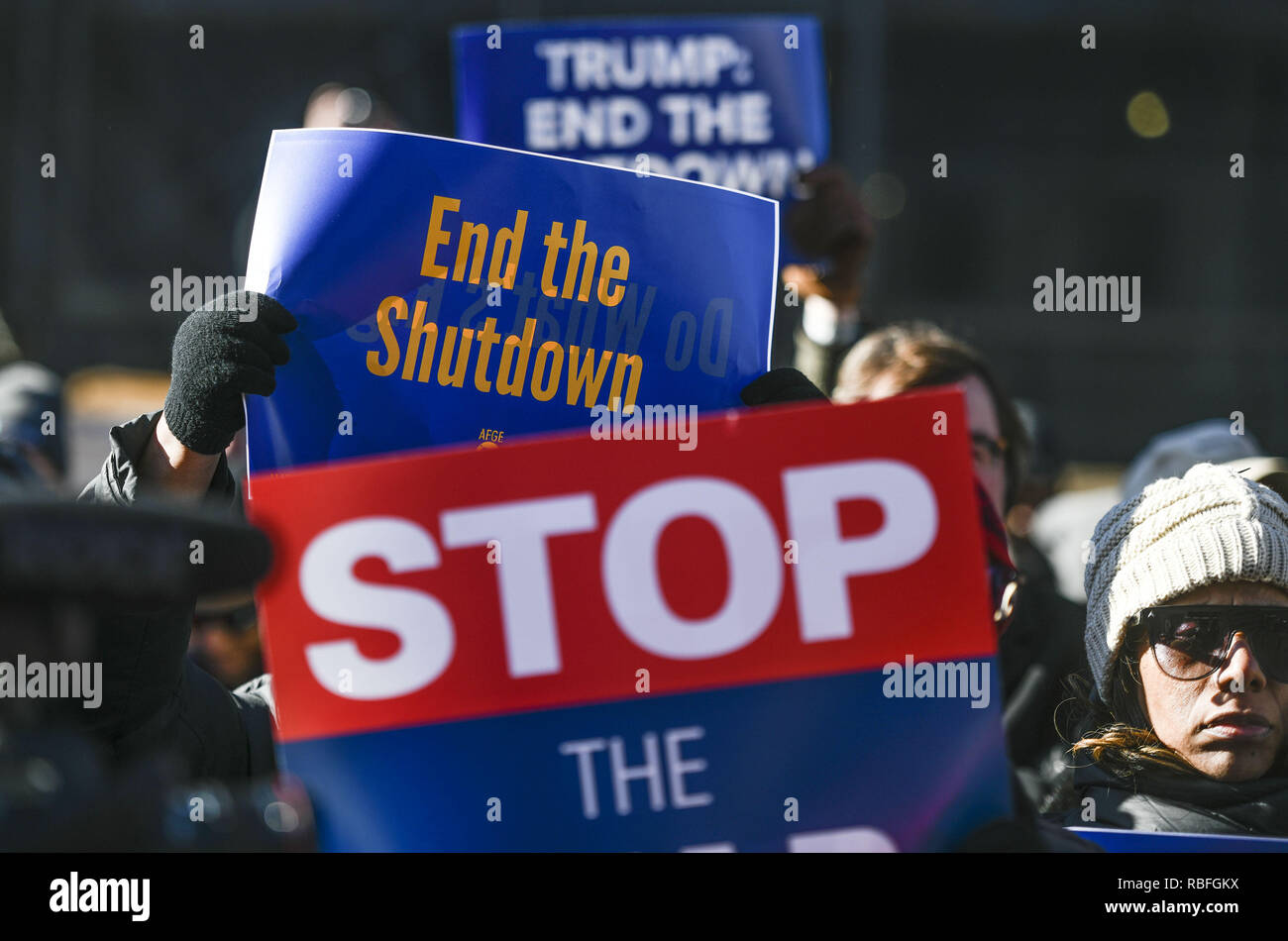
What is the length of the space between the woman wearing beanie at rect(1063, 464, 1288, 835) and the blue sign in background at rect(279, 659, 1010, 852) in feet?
1.24

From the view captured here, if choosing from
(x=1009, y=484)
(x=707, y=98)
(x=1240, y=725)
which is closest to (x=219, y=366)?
(x=1240, y=725)

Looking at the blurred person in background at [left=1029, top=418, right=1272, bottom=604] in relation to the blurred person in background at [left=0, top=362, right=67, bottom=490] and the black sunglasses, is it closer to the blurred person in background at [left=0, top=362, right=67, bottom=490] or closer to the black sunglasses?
the black sunglasses

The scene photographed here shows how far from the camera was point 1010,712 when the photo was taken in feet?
8.98

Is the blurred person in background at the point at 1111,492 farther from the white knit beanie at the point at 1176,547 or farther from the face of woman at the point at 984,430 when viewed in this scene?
the white knit beanie at the point at 1176,547

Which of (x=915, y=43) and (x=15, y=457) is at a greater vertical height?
(x=915, y=43)

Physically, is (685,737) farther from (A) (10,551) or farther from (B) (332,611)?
(A) (10,551)

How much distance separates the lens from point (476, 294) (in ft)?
6.48

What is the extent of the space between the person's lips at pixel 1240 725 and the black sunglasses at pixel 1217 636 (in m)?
0.05

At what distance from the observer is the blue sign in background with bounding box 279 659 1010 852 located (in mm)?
1610

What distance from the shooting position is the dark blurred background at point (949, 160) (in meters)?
10.3

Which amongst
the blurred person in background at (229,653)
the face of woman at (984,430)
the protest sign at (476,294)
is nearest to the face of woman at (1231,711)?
the protest sign at (476,294)

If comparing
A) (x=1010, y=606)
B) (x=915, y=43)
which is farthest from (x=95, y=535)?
(x=915, y=43)

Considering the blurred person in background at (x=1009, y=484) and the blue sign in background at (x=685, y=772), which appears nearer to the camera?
the blue sign in background at (x=685, y=772)
